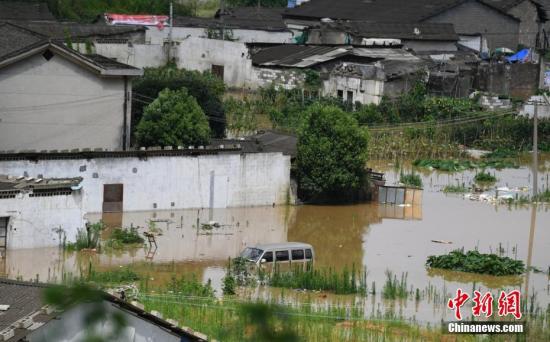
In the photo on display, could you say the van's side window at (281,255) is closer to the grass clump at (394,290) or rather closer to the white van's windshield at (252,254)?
the white van's windshield at (252,254)

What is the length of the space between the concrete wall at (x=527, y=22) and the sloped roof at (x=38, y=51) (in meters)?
30.8

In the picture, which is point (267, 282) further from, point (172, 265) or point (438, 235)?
point (438, 235)

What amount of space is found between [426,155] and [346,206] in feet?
25.9

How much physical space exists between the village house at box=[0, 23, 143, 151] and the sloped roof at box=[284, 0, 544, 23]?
87.0ft

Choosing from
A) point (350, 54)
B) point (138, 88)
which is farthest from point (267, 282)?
point (350, 54)

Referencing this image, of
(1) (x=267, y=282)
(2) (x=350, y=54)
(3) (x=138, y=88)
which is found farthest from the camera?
(2) (x=350, y=54)

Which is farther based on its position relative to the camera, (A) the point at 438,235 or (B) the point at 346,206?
(B) the point at 346,206

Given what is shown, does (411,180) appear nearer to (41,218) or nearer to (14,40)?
(14,40)

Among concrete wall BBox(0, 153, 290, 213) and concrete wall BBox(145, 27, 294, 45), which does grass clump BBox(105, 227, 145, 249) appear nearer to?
concrete wall BBox(0, 153, 290, 213)

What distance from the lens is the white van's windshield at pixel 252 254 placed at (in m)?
19.8

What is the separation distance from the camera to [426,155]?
34250 millimetres

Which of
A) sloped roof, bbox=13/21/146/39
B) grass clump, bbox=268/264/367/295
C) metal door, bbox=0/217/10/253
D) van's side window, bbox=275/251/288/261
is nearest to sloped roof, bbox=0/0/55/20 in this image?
sloped roof, bbox=13/21/146/39

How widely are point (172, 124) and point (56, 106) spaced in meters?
2.70

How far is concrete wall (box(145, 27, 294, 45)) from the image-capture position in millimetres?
45912
